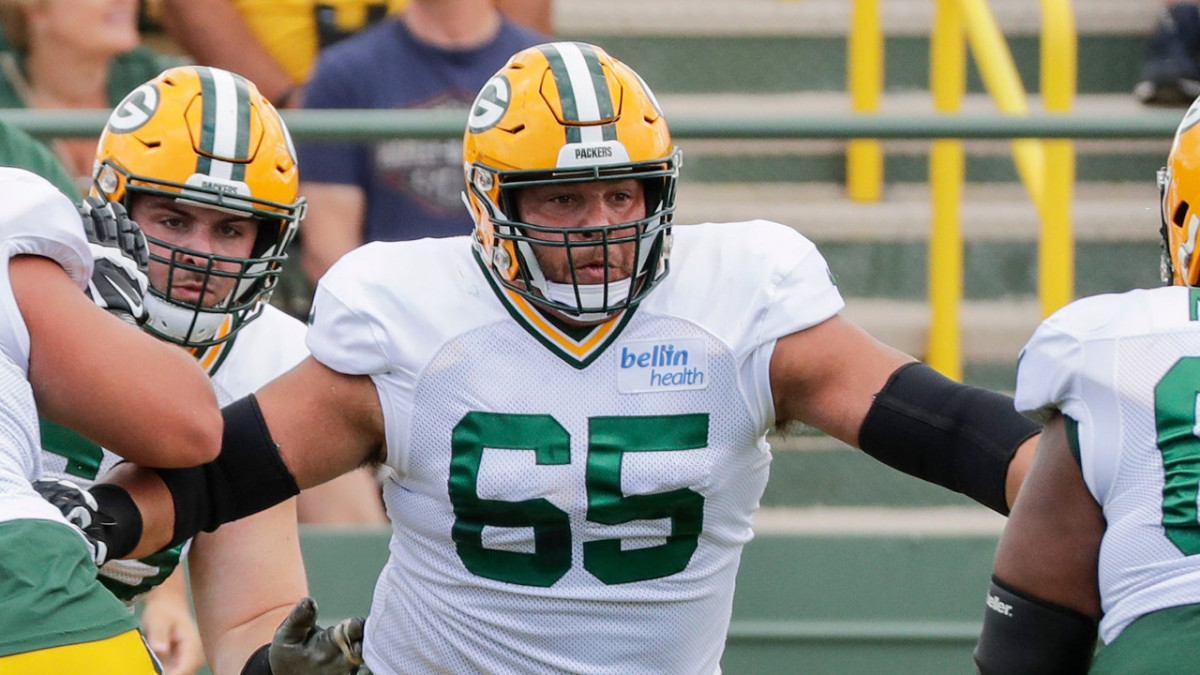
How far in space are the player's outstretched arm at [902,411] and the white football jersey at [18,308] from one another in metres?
1.08

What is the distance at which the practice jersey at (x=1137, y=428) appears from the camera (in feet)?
7.25

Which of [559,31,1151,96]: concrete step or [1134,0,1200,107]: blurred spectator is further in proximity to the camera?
[559,31,1151,96]: concrete step

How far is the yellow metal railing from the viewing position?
4.77 metres

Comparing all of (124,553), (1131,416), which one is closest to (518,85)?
(124,553)

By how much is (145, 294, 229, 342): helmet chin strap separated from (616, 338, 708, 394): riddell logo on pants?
0.81m

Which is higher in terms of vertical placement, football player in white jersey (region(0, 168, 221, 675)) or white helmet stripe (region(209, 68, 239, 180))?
white helmet stripe (region(209, 68, 239, 180))

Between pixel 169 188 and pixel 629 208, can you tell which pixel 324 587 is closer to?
pixel 169 188

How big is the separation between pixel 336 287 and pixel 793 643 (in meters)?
2.01

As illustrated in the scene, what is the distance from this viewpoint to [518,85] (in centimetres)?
288

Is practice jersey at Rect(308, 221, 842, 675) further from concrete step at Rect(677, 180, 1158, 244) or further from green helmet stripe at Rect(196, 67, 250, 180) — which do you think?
concrete step at Rect(677, 180, 1158, 244)

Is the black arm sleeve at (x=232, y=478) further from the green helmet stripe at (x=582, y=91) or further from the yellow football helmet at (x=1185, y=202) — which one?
the yellow football helmet at (x=1185, y=202)

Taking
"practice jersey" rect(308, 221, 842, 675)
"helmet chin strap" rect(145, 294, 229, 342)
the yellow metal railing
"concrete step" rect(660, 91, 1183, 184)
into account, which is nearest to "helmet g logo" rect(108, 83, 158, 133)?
"helmet chin strap" rect(145, 294, 229, 342)

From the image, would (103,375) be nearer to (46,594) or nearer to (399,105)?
(46,594)

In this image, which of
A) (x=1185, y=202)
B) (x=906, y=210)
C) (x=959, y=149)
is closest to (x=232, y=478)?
(x=1185, y=202)
